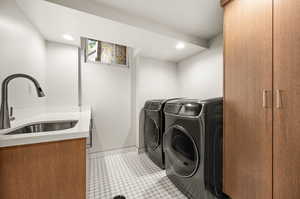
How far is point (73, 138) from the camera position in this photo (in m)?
0.80

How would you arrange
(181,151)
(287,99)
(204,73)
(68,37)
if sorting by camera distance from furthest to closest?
(204,73) < (68,37) < (181,151) < (287,99)

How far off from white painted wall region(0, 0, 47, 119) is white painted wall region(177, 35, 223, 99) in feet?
8.15

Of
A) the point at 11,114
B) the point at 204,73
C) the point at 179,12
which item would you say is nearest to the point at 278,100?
the point at 179,12

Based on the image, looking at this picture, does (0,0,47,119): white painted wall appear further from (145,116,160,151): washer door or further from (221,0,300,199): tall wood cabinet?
(221,0,300,199): tall wood cabinet

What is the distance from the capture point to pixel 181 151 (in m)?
1.44

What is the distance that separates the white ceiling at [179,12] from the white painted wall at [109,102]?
4.06ft

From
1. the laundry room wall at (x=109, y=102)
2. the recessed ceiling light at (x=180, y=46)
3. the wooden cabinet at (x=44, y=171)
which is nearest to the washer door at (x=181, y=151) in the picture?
the wooden cabinet at (x=44, y=171)

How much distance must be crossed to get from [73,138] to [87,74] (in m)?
1.76

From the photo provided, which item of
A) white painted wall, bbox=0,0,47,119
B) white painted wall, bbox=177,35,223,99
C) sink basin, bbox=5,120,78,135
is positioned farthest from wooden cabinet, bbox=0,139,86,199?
white painted wall, bbox=177,35,223,99

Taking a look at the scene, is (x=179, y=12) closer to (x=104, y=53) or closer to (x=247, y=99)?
(x=247, y=99)

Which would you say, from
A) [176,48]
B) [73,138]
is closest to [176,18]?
[176,48]

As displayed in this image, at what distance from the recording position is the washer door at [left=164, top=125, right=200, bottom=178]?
1.22 meters

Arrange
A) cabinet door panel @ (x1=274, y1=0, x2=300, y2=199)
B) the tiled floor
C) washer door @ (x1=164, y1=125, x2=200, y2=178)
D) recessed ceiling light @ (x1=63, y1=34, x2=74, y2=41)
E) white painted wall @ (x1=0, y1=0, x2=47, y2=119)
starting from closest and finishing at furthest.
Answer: cabinet door panel @ (x1=274, y1=0, x2=300, y2=199) < white painted wall @ (x1=0, y1=0, x2=47, y2=119) < washer door @ (x1=164, y1=125, x2=200, y2=178) < the tiled floor < recessed ceiling light @ (x1=63, y1=34, x2=74, y2=41)

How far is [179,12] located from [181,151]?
1.61m
